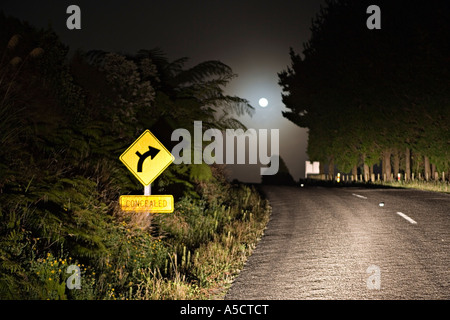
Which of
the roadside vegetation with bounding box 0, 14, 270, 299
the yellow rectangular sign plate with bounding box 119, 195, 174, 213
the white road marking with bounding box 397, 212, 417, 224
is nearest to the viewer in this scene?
the roadside vegetation with bounding box 0, 14, 270, 299

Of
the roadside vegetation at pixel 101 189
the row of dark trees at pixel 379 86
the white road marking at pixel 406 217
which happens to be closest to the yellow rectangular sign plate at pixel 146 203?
the roadside vegetation at pixel 101 189

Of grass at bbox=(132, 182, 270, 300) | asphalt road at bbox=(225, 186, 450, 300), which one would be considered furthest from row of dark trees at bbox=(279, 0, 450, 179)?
grass at bbox=(132, 182, 270, 300)

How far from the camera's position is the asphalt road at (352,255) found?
654 centimetres

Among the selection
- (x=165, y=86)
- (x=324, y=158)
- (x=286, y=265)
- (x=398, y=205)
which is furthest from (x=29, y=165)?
(x=324, y=158)

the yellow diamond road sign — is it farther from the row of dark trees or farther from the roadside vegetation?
the row of dark trees

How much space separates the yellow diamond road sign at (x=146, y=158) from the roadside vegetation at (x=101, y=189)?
0.62 m

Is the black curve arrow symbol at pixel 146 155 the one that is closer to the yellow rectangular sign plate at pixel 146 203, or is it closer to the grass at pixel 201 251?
the yellow rectangular sign plate at pixel 146 203

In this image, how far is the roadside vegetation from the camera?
6.50 metres

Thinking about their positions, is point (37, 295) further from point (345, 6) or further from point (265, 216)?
point (345, 6)

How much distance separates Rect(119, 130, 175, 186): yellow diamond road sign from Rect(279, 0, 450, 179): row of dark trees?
25.0 m

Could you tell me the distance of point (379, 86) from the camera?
35688 millimetres

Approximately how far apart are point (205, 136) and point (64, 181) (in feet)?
18.4

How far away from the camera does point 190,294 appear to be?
6363mm

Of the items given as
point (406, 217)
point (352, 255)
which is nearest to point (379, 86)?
point (406, 217)
